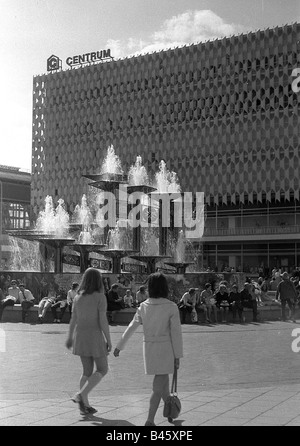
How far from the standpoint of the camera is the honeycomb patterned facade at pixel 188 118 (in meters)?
70.3

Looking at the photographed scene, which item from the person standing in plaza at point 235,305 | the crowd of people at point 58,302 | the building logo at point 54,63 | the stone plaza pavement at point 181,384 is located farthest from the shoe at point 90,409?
the building logo at point 54,63

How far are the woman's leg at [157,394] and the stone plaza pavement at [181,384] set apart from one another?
218mm

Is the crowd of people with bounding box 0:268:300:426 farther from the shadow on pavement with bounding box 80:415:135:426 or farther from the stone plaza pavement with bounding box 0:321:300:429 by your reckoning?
the stone plaza pavement with bounding box 0:321:300:429

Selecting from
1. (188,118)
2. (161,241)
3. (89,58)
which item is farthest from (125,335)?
(89,58)

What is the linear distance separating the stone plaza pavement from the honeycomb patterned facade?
56707mm

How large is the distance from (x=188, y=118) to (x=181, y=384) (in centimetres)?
6968

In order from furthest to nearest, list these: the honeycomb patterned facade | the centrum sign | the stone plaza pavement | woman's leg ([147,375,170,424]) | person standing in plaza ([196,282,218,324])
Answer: the centrum sign, the honeycomb patterned facade, person standing in plaza ([196,282,218,324]), the stone plaza pavement, woman's leg ([147,375,170,424])

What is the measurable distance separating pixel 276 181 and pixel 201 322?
5167 cm

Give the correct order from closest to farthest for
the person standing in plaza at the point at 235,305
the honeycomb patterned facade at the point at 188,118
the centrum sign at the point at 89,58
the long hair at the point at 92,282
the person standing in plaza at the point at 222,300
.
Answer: the long hair at the point at 92,282 < the person standing in plaza at the point at 235,305 < the person standing in plaza at the point at 222,300 < the honeycomb patterned facade at the point at 188,118 < the centrum sign at the point at 89,58

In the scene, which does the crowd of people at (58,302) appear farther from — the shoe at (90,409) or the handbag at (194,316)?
the shoe at (90,409)

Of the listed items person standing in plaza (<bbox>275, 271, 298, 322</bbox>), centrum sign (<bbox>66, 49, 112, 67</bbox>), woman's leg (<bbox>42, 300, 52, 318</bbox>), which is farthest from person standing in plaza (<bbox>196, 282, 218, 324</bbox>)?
centrum sign (<bbox>66, 49, 112, 67</bbox>)

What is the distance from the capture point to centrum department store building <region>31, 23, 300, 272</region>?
230ft
